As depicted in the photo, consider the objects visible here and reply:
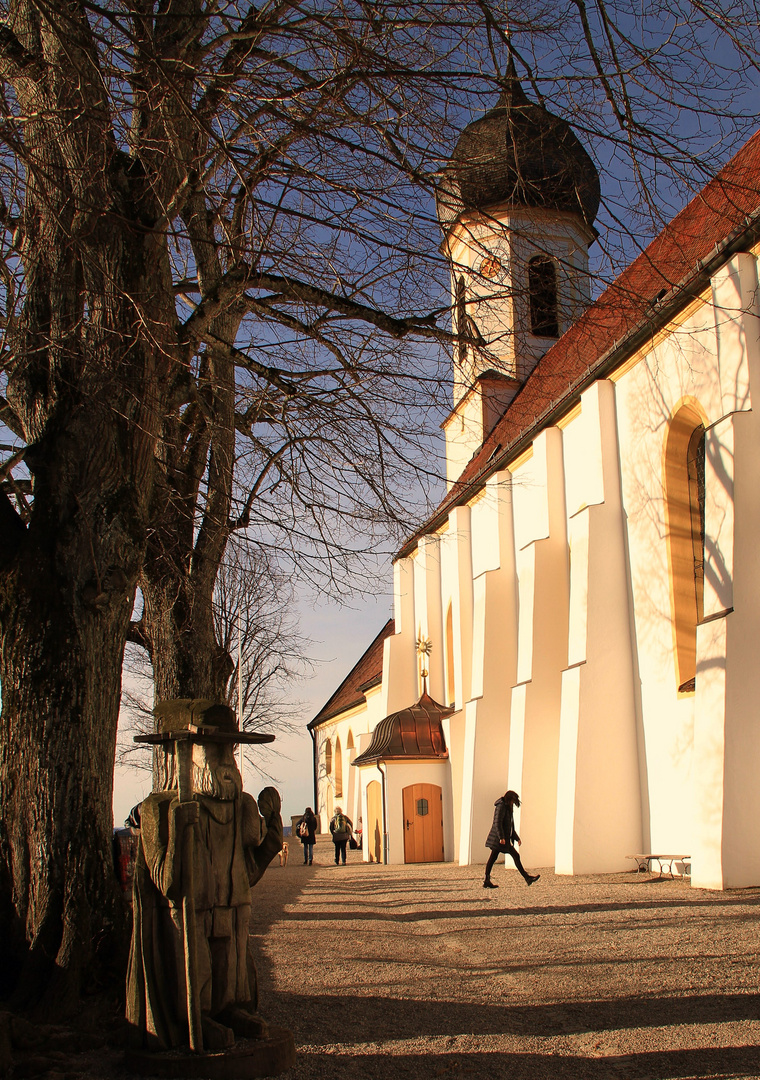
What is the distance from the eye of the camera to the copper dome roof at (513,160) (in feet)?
18.4

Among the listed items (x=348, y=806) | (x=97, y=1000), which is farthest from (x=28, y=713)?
(x=348, y=806)

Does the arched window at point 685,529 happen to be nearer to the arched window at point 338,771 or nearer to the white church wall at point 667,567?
the white church wall at point 667,567

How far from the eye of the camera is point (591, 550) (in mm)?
17641

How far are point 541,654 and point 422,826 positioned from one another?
729 centimetres

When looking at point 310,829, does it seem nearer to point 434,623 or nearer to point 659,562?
point 434,623

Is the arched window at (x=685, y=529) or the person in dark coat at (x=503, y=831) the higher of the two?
the arched window at (x=685, y=529)

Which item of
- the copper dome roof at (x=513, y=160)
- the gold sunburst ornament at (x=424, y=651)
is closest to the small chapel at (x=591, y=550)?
the copper dome roof at (x=513, y=160)

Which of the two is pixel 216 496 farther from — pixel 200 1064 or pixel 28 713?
pixel 200 1064

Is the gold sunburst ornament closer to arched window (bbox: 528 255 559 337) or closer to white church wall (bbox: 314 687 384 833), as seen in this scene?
white church wall (bbox: 314 687 384 833)

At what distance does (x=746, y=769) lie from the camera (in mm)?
12812

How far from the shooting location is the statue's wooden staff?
4957 mm

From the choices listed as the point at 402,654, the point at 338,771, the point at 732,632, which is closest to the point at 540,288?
the point at 732,632

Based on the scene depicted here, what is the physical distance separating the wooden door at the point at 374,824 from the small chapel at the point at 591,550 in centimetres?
16

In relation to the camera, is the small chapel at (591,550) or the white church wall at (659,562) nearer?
the small chapel at (591,550)
